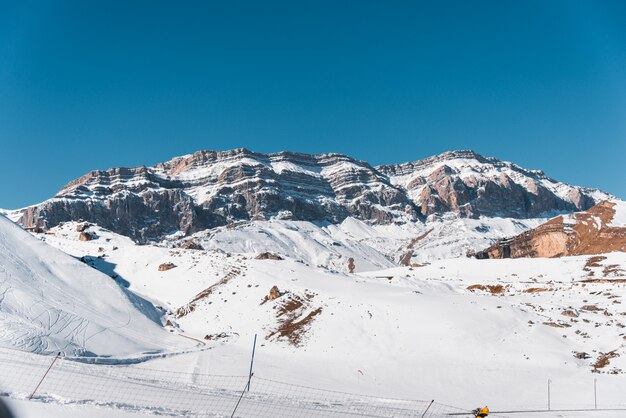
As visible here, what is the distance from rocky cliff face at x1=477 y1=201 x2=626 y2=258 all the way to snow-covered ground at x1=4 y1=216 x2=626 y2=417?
92.9ft

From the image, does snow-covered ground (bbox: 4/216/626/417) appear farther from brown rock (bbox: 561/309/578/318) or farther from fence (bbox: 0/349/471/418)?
fence (bbox: 0/349/471/418)

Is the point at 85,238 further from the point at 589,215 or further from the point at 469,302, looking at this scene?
the point at 589,215

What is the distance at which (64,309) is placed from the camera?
138 feet

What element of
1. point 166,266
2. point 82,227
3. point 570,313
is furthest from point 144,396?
point 82,227

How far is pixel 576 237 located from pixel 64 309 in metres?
104

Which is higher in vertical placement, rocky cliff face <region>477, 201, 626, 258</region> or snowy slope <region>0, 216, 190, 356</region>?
rocky cliff face <region>477, 201, 626, 258</region>

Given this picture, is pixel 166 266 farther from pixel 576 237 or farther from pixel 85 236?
pixel 576 237

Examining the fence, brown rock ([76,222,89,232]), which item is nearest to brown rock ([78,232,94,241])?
brown rock ([76,222,89,232])

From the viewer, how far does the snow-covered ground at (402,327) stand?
109ft

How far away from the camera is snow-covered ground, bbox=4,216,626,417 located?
109 ft

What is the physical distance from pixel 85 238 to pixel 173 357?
60123mm

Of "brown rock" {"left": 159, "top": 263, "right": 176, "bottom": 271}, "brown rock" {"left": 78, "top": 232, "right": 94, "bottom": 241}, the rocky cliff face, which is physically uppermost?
the rocky cliff face

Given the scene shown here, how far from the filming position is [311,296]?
53.4 metres

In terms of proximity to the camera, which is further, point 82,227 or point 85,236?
point 82,227
